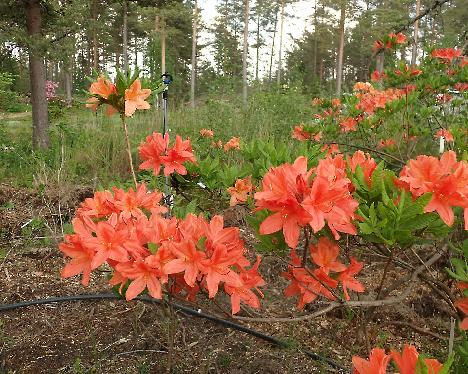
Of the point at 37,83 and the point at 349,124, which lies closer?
the point at 349,124

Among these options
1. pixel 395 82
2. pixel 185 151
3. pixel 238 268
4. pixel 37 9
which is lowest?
pixel 238 268

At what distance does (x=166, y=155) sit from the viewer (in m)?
1.71

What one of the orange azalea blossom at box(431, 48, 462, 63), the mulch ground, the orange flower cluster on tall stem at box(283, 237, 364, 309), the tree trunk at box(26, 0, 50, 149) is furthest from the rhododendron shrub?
the tree trunk at box(26, 0, 50, 149)

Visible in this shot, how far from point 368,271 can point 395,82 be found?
1.33 meters

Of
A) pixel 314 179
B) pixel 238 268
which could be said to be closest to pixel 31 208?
pixel 238 268

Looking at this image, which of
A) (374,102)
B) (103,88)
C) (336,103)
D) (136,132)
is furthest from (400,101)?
(136,132)

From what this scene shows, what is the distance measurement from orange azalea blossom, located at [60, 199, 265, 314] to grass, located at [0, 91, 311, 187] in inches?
150

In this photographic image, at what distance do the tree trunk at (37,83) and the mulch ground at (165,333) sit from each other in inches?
205

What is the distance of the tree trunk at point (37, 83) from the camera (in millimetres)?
7332

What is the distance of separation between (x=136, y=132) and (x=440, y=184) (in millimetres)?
5727

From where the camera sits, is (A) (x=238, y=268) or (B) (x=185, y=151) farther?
(B) (x=185, y=151)

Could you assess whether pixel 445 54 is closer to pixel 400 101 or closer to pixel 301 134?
pixel 400 101

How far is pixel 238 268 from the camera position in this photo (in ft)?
3.62

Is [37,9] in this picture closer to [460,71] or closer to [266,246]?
[460,71]
